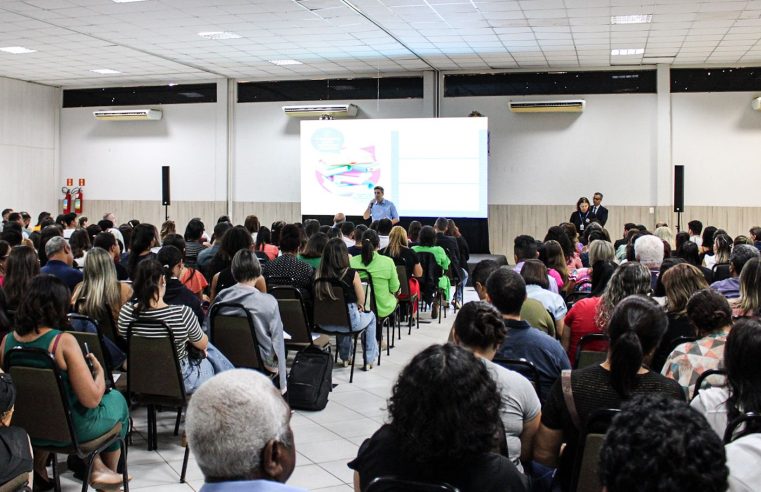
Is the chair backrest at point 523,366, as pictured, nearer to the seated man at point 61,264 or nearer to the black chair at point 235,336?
the black chair at point 235,336

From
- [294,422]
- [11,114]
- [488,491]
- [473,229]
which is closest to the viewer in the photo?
[488,491]

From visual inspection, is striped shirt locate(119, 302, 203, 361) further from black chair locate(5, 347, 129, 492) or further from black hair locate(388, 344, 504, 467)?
black hair locate(388, 344, 504, 467)

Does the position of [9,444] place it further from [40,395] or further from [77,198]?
[77,198]

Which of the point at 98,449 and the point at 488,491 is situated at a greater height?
the point at 488,491

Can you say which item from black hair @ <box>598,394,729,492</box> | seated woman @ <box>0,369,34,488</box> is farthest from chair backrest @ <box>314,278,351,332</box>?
black hair @ <box>598,394,729,492</box>

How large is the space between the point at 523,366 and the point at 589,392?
25.7 inches

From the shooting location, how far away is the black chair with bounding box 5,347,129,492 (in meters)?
3.30

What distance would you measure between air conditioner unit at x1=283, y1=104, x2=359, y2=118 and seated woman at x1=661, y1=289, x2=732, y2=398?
12172 millimetres

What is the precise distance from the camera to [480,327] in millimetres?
2916

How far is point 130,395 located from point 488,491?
3.08m

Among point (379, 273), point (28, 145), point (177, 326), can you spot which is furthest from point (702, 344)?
point (28, 145)

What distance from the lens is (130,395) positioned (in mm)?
4402

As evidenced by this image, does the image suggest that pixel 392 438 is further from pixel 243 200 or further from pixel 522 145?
pixel 243 200

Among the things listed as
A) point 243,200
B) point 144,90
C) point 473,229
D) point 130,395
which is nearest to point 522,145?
point 473,229
